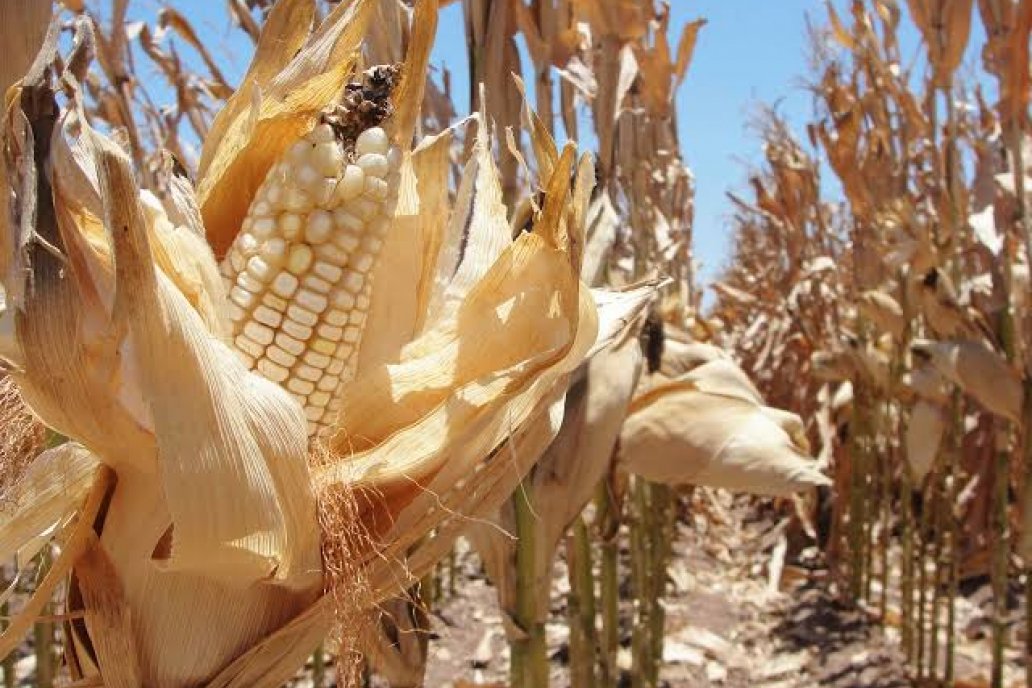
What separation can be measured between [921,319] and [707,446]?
3.49m

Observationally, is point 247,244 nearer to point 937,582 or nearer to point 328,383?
point 328,383

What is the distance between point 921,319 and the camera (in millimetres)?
4465

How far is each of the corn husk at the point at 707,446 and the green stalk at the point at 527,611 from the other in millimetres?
314

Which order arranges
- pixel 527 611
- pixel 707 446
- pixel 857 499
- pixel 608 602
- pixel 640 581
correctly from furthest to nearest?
1. pixel 857 499
2. pixel 640 581
3. pixel 608 602
4. pixel 707 446
5. pixel 527 611

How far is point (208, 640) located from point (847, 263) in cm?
525

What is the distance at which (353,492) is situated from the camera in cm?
71

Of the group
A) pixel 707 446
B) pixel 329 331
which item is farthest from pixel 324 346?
pixel 707 446

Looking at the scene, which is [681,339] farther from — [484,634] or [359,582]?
[484,634]

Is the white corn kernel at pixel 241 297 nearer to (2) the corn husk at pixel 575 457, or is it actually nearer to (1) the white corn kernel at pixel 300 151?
(1) the white corn kernel at pixel 300 151

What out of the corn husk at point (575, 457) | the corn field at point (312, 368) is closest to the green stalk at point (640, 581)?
the corn field at point (312, 368)

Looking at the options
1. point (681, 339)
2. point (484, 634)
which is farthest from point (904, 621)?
point (681, 339)

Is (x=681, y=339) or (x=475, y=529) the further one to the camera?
(x=681, y=339)

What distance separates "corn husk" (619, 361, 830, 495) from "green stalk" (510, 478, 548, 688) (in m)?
0.31

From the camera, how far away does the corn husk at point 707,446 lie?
1.37 m
